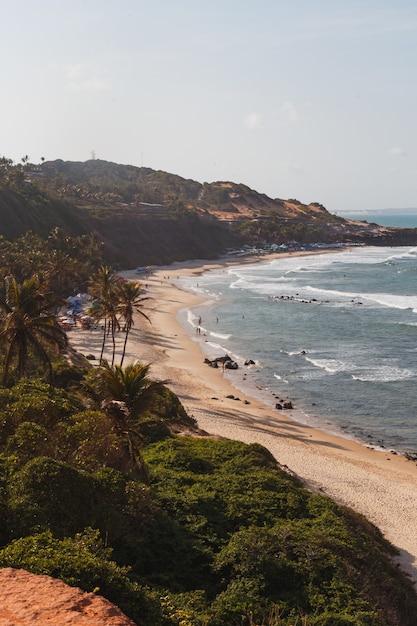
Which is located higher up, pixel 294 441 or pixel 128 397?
pixel 128 397

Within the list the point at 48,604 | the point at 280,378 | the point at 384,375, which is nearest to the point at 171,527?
the point at 48,604

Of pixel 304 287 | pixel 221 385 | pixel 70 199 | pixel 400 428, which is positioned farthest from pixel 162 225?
pixel 400 428

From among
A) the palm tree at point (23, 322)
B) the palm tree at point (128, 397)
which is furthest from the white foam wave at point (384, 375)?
the palm tree at point (128, 397)

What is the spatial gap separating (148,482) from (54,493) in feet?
16.1

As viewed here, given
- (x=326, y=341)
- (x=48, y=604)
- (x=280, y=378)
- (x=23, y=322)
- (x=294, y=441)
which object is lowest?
(x=294, y=441)

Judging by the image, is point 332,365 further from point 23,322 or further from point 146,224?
point 146,224

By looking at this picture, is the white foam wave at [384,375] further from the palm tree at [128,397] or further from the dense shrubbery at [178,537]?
the palm tree at [128,397]

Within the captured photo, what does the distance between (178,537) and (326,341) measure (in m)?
45.5

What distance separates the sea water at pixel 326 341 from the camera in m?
40.4

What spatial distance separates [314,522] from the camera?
19.0 metres

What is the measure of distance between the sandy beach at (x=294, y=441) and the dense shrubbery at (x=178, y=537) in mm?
3965

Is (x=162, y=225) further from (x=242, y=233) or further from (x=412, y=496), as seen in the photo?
(x=412, y=496)

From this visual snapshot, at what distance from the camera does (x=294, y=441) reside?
1364 inches

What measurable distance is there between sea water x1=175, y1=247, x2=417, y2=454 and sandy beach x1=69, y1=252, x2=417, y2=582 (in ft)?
5.99
